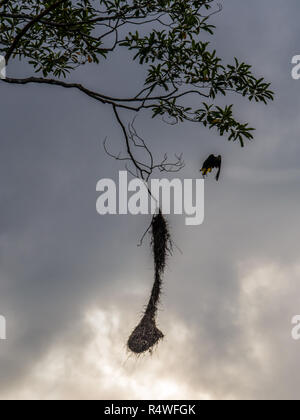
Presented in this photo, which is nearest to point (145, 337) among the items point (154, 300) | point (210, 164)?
point (154, 300)

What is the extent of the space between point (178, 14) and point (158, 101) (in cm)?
117

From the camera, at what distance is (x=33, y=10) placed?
7.74 m

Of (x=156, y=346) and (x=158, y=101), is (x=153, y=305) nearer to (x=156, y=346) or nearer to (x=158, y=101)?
(x=156, y=346)

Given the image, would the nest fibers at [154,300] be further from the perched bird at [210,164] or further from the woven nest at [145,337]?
the perched bird at [210,164]

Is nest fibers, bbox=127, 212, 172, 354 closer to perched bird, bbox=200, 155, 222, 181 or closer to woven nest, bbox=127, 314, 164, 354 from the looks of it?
woven nest, bbox=127, 314, 164, 354

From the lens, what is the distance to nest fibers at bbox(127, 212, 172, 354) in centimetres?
735

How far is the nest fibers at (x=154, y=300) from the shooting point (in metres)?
7.35

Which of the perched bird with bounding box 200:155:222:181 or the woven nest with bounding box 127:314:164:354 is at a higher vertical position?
the perched bird with bounding box 200:155:222:181

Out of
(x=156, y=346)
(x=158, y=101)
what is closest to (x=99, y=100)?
(x=158, y=101)

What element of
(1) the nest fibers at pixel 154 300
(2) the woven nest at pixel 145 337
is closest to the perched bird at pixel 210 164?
(1) the nest fibers at pixel 154 300

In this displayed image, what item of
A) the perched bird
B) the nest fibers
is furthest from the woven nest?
the perched bird

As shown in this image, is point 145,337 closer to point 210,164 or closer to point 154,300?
point 154,300

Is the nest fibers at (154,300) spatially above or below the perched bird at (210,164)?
below

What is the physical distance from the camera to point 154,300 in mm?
7484
